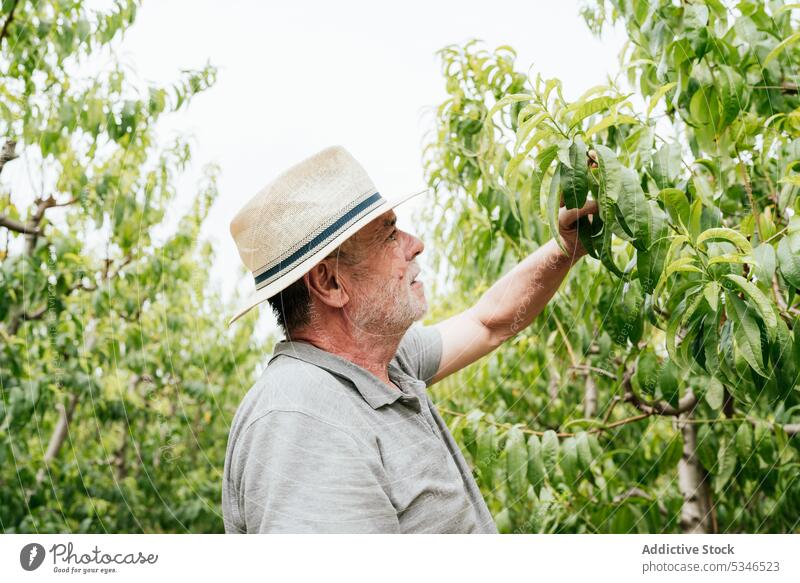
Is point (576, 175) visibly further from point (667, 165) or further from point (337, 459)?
point (337, 459)

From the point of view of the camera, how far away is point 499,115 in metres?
1.19

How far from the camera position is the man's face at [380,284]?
3.03 ft

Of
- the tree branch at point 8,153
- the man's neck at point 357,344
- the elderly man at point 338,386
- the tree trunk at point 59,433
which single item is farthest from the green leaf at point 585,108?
the tree trunk at point 59,433

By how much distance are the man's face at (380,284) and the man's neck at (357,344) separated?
1 cm

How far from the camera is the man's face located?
3.03ft

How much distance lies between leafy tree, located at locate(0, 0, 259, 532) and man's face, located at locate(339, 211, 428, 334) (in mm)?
274

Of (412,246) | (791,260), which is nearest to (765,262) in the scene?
(791,260)

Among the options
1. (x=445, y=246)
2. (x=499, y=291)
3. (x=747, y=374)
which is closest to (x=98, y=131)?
(x=445, y=246)

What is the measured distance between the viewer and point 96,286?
74.6 inches

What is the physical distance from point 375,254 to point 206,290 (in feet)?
4.78

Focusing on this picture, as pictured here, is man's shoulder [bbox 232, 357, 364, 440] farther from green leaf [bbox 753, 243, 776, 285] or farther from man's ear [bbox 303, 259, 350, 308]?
green leaf [bbox 753, 243, 776, 285]
